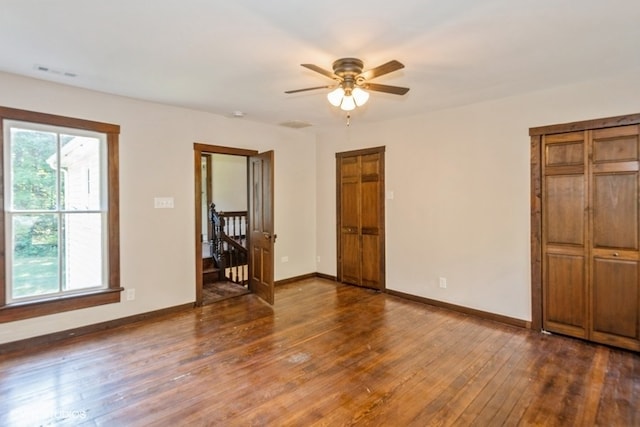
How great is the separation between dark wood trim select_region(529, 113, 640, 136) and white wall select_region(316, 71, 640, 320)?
0.19 ft

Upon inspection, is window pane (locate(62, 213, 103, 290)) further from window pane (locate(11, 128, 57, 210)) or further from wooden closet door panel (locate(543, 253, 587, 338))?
wooden closet door panel (locate(543, 253, 587, 338))

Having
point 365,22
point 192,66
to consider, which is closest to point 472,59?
point 365,22

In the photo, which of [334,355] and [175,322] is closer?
[334,355]

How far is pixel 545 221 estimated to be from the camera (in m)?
3.64

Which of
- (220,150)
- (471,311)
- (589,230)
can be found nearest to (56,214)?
(220,150)

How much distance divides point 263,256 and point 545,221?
3.56 m

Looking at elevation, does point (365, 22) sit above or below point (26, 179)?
above

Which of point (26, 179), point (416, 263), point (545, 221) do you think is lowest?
point (416, 263)

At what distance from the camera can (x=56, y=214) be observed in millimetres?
3484

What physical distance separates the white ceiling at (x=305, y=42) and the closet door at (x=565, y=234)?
72 centimetres

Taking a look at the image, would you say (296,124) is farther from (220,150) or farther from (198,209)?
(198,209)

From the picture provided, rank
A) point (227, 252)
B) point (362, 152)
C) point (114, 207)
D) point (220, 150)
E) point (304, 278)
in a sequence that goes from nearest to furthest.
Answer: point (114, 207)
point (220, 150)
point (362, 152)
point (304, 278)
point (227, 252)

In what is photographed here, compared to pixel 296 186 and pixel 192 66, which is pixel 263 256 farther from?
pixel 192 66

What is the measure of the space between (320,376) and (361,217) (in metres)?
3.09
